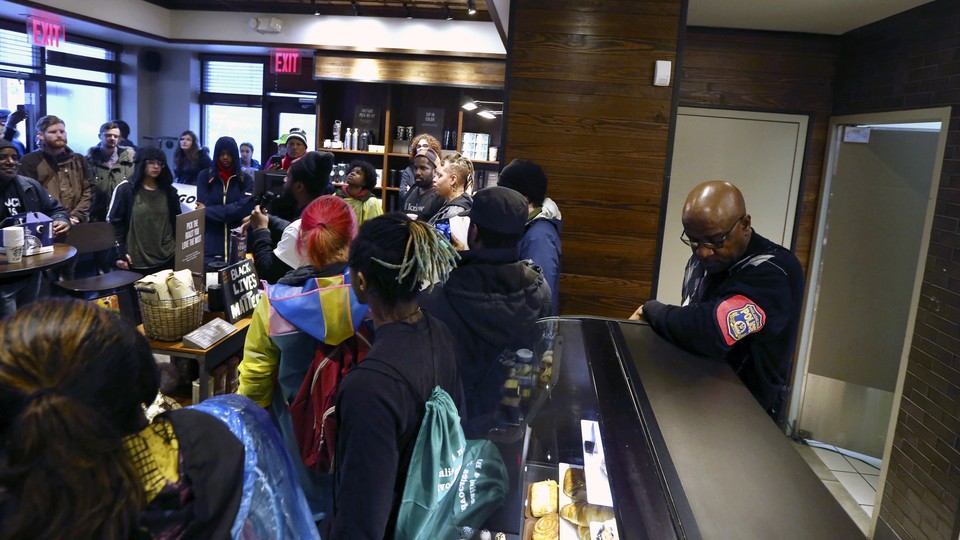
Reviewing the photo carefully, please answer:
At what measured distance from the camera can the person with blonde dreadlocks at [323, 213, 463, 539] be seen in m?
1.31

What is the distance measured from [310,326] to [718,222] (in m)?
1.18

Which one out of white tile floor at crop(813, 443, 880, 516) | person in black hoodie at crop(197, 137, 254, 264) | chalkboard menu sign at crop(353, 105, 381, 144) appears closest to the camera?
white tile floor at crop(813, 443, 880, 516)

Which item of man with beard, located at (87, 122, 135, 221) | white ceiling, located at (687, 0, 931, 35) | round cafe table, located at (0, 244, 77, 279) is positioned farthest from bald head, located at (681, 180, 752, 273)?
man with beard, located at (87, 122, 135, 221)

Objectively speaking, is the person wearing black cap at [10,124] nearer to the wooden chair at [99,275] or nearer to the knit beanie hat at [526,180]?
the wooden chair at [99,275]

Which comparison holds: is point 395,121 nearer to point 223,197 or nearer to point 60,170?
point 223,197

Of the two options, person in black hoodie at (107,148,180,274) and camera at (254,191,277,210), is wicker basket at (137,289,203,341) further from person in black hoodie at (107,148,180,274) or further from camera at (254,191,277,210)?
person in black hoodie at (107,148,180,274)

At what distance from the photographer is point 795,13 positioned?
3.88 metres

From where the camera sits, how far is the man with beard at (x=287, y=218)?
8.80ft

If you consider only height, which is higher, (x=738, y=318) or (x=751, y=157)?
(x=751, y=157)

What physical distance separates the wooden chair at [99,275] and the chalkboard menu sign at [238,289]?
849 mm

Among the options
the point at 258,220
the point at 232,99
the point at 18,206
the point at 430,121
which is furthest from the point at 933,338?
the point at 232,99

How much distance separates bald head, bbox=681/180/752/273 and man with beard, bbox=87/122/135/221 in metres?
5.61

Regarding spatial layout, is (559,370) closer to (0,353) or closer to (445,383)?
(445,383)

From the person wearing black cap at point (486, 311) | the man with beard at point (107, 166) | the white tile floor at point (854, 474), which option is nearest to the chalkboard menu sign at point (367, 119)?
the man with beard at point (107, 166)
